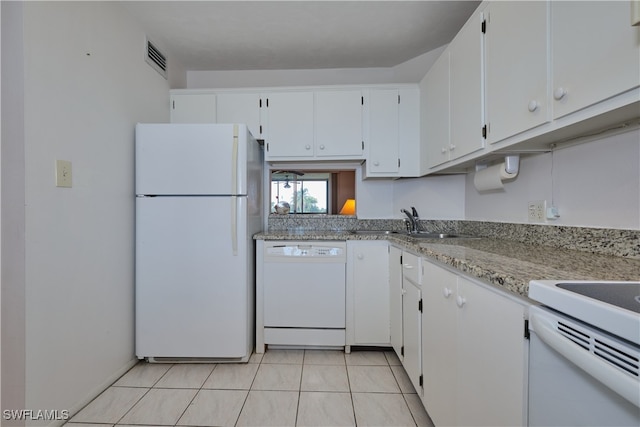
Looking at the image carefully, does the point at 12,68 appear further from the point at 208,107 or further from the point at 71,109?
the point at 208,107

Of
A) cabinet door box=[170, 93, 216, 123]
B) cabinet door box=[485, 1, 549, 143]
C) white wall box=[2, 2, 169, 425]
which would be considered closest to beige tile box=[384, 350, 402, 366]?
cabinet door box=[485, 1, 549, 143]

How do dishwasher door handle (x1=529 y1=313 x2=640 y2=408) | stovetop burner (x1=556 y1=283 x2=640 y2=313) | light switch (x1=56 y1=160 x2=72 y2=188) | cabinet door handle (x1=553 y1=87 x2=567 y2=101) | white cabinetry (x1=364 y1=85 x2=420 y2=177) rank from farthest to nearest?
white cabinetry (x1=364 y1=85 x2=420 y2=177) → light switch (x1=56 y1=160 x2=72 y2=188) → cabinet door handle (x1=553 y1=87 x2=567 y2=101) → stovetop burner (x1=556 y1=283 x2=640 y2=313) → dishwasher door handle (x1=529 y1=313 x2=640 y2=408)

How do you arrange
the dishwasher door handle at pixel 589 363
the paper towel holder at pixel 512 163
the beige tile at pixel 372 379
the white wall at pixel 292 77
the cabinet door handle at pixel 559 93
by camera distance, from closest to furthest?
the dishwasher door handle at pixel 589 363 → the cabinet door handle at pixel 559 93 → the paper towel holder at pixel 512 163 → the beige tile at pixel 372 379 → the white wall at pixel 292 77

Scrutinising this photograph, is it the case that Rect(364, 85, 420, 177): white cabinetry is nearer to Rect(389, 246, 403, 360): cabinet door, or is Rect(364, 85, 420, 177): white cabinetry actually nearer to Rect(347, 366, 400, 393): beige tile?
Rect(389, 246, 403, 360): cabinet door

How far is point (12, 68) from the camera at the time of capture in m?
1.16

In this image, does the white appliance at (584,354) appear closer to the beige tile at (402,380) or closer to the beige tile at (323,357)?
the beige tile at (402,380)

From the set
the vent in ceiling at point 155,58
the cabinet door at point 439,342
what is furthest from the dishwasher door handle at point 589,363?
the vent in ceiling at point 155,58

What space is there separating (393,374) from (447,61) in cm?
204

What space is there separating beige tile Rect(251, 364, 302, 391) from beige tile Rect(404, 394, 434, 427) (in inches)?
25.5

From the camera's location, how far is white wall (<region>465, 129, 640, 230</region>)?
98 cm

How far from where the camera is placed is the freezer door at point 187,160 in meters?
1.82

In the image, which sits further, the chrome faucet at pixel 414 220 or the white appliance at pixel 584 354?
the chrome faucet at pixel 414 220

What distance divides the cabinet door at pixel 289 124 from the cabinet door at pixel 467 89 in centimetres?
110

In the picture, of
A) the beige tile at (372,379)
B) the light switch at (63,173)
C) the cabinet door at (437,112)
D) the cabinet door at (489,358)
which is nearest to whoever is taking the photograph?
the cabinet door at (489,358)
